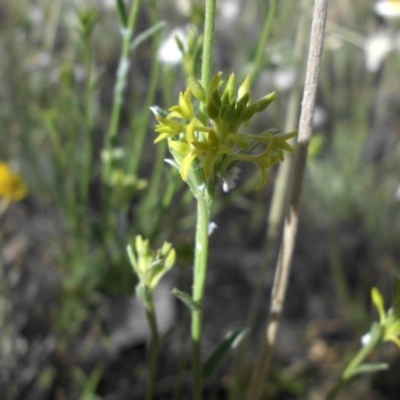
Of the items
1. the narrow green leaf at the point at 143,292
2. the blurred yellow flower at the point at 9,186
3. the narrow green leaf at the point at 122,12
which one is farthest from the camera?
the blurred yellow flower at the point at 9,186

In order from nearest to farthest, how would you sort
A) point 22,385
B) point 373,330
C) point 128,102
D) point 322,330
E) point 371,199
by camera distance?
point 373,330, point 22,385, point 322,330, point 371,199, point 128,102

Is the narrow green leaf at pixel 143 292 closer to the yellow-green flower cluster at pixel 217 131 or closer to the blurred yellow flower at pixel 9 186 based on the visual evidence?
the yellow-green flower cluster at pixel 217 131

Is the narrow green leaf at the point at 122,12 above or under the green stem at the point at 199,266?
above

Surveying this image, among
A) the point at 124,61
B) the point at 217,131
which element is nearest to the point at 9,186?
the point at 124,61

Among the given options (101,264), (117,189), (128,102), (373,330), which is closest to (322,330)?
(101,264)

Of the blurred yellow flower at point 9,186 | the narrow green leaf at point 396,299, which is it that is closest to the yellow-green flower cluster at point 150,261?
the narrow green leaf at point 396,299

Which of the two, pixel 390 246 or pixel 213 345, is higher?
pixel 390 246

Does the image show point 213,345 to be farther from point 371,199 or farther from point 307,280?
point 371,199
